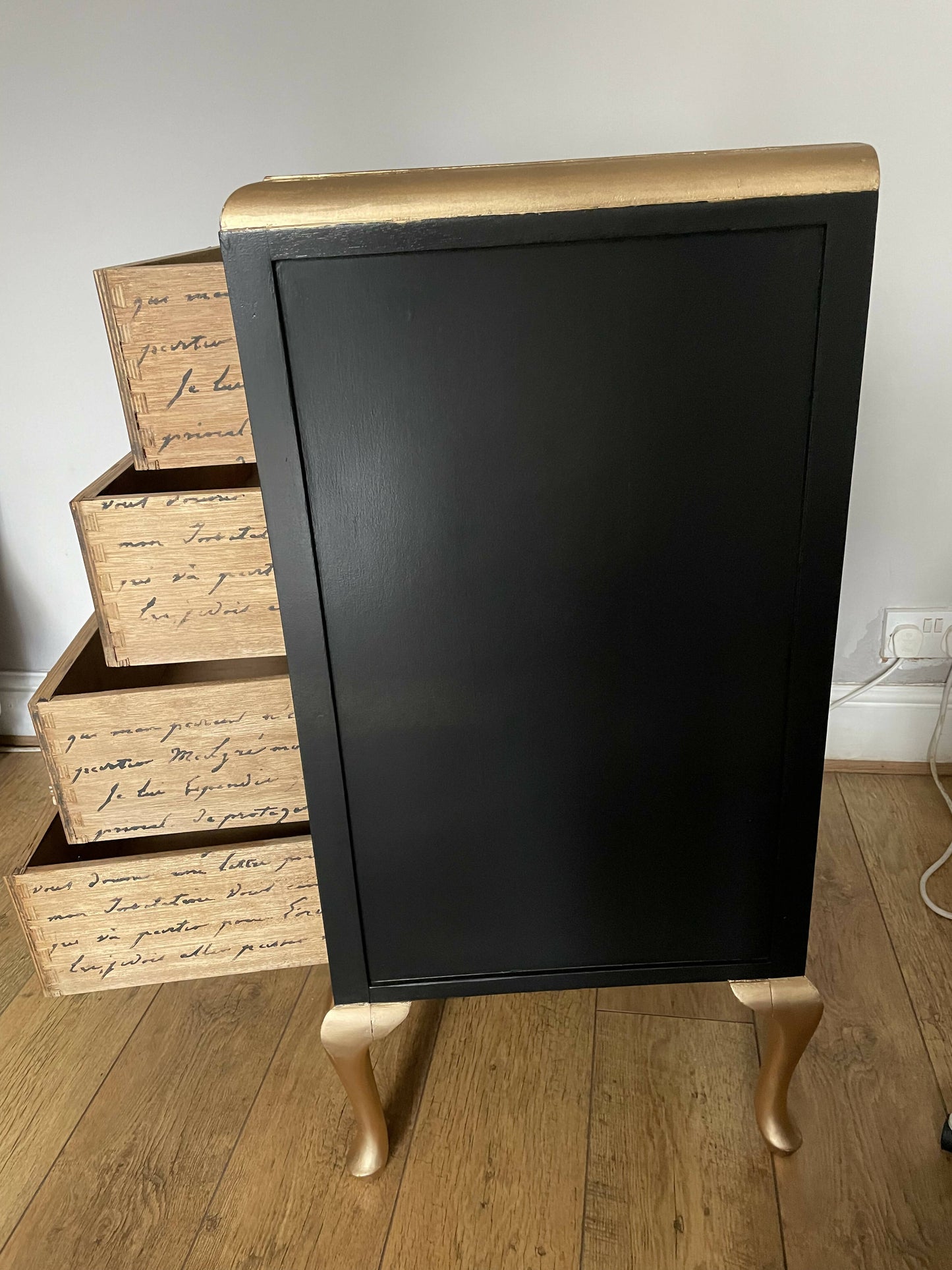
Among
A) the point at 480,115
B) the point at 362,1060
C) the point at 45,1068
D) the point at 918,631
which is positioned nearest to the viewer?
the point at 362,1060

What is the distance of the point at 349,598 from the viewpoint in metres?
0.78

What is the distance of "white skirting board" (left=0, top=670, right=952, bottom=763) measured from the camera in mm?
1604

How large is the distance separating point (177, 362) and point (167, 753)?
45cm

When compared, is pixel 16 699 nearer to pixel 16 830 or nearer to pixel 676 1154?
pixel 16 830

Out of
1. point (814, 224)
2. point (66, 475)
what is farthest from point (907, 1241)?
point (66, 475)

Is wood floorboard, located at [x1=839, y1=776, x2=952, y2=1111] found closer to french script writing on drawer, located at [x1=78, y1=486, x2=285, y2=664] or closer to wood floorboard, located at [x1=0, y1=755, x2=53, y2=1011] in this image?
french script writing on drawer, located at [x1=78, y1=486, x2=285, y2=664]

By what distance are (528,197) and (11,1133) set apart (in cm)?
113

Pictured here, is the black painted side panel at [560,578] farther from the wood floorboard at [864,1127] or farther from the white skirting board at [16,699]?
the white skirting board at [16,699]

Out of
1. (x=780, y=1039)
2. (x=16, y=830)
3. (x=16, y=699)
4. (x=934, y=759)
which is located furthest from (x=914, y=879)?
(x=16, y=699)

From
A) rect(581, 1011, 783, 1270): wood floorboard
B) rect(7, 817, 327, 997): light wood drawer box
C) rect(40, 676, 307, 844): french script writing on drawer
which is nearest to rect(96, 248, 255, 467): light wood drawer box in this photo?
rect(40, 676, 307, 844): french script writing on drawer

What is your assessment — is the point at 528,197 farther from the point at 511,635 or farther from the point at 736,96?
the point at 736,96

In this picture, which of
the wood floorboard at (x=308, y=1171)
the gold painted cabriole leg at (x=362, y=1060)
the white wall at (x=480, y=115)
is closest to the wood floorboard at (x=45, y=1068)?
the wood floorboard at (x=308, y=1171)

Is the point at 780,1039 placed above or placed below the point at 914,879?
above

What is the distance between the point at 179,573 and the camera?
1.07 m
